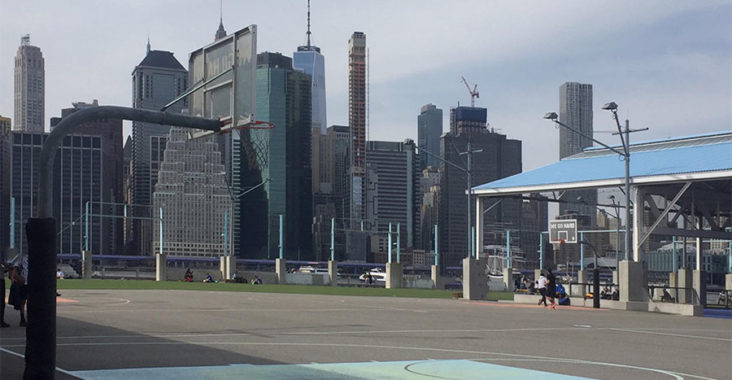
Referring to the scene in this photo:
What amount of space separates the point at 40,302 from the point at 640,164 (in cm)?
3707

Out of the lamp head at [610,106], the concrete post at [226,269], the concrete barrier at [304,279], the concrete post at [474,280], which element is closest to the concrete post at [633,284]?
the lamp head at [610,106]

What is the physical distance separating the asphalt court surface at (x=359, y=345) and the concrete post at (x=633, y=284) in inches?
365

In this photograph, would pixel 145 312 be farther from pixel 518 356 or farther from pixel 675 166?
pixel 675 166

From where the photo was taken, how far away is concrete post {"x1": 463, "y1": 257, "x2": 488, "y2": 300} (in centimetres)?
4728

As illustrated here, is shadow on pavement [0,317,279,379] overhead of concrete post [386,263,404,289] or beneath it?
overhead

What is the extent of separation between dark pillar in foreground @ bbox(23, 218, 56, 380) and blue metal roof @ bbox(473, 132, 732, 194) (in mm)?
31492

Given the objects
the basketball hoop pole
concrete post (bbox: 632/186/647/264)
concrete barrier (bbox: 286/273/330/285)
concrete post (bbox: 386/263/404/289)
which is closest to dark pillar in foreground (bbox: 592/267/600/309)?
concrete post (bbox: 632/186/647/264)

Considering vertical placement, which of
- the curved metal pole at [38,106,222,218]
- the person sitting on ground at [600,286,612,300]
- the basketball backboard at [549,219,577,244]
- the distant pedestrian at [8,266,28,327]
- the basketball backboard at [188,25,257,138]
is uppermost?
the basketball backboard at [188,25,257,138]

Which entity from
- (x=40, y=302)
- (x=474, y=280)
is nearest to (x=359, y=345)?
(x=40, y=302)

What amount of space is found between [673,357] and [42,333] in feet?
38.9

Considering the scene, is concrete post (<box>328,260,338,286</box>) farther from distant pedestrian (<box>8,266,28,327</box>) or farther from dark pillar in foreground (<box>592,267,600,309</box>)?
distant pedestrian (<box>8,266,28,327</box>)

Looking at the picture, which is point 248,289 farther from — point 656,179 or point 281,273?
point 281,273

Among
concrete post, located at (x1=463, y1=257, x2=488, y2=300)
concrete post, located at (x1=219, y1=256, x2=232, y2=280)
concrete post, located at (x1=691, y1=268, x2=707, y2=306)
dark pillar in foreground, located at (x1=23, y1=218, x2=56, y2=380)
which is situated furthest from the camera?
concrete post, located at (x1=219, y1=256, x2=232, y2=280)

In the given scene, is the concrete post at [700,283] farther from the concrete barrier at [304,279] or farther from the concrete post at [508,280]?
the concrete barrier at [304,279]
